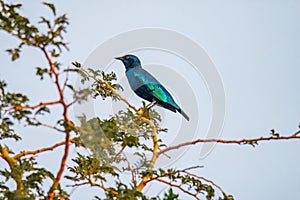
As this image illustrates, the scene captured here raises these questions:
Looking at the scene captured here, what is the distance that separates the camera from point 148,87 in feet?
11.5

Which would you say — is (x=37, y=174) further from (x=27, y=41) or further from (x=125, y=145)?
(x=27, y=41)

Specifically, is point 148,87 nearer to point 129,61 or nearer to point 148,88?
point 148,88

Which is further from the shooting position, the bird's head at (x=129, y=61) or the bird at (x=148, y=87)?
the bird's head at (x=129, y=61)

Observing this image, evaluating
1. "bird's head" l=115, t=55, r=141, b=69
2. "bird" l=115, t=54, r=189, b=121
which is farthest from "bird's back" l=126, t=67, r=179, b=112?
"bird's head" l=115, t=55, r=141, b=69

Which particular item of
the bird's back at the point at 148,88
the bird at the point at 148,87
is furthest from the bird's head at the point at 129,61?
the bird's back at the point at 148,88

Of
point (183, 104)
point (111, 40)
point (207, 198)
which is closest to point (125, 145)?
point (207, 198)

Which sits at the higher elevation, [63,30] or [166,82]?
[166,82]

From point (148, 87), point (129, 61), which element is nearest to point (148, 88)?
point (148, 87)

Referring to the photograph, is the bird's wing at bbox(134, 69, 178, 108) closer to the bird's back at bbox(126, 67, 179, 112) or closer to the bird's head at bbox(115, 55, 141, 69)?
the bird's back at bbox(126, 67, 179, 112)

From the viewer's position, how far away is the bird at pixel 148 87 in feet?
11.1

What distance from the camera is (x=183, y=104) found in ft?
9.21

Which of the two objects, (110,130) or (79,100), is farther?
(110,130)

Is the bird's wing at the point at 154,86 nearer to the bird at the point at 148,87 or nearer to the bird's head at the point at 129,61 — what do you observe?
the bird at the point at 148,87

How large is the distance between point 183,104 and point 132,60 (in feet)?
4.34
